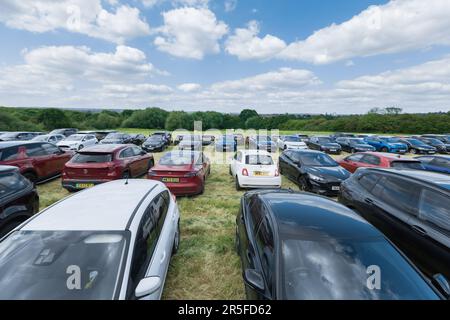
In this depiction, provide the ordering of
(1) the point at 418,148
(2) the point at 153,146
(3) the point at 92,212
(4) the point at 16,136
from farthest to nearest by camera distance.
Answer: (1) the point at 418,148, (2) the point at 153,146, (4) the point at 16,136, (3) the point at 92,212

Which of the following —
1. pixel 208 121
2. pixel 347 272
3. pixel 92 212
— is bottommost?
pixel 347 272

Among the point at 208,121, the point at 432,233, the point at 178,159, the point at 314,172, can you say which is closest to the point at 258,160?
the point at 314,172

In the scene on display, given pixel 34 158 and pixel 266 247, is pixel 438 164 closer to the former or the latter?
pixel 266 247

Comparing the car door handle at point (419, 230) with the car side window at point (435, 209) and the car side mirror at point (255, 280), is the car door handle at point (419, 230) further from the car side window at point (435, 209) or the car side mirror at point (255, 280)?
the car side mirror at point (255, 280)

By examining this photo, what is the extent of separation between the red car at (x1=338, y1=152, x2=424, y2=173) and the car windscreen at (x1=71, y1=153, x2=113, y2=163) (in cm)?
953

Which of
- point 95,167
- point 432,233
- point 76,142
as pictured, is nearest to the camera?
point 432,233

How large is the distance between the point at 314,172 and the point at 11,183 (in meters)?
7.84

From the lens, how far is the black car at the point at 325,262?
1977 millimetres

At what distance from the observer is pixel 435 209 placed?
3246 mm

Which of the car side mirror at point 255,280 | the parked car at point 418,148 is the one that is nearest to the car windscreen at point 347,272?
the car side mirror at point 255,280

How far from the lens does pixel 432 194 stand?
337cm

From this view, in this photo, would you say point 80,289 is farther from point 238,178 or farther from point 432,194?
point 238,178

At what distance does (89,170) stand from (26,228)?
4.81 metres

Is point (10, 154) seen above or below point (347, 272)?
above
